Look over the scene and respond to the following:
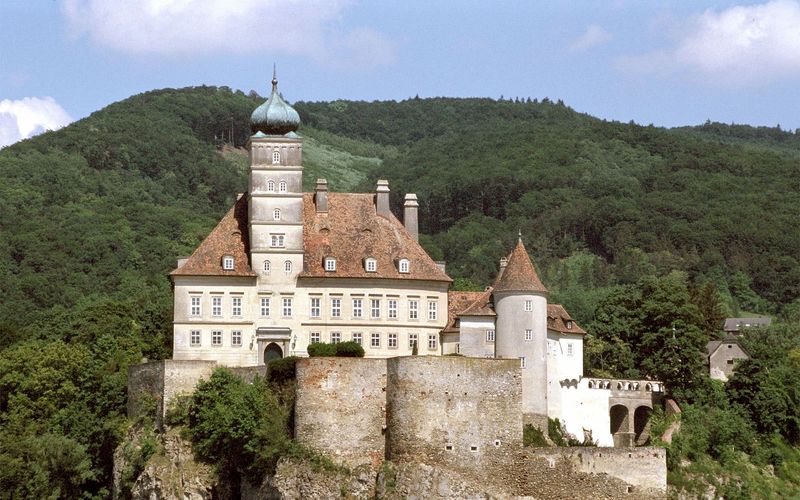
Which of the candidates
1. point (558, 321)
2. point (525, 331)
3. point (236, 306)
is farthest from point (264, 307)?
point (558, 321)

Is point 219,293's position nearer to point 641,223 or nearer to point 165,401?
point 165,401

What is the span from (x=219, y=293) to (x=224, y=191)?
4473 inches

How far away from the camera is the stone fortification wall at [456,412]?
6072 cm

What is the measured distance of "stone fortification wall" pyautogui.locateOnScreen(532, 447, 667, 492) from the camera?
205 feet

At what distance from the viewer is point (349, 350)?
69062mm

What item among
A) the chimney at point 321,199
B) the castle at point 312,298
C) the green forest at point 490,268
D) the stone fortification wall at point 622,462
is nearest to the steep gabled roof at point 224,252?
the castle at point 312,298

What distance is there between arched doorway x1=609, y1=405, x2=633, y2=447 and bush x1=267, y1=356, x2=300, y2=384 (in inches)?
655

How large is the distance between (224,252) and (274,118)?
6585mm

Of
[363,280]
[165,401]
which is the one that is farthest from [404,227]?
[165,401]

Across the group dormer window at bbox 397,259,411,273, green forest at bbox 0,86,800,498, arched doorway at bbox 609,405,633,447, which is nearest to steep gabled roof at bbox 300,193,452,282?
dormer window at bbox 397,259,411,273

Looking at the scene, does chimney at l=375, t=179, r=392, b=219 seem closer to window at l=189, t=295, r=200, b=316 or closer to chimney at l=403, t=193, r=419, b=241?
chimney at l=403, t=193, r=419, b=241

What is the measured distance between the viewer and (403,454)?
60.9 m

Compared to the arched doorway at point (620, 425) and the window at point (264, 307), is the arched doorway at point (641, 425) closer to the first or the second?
the arched doorway at point (620, 425)

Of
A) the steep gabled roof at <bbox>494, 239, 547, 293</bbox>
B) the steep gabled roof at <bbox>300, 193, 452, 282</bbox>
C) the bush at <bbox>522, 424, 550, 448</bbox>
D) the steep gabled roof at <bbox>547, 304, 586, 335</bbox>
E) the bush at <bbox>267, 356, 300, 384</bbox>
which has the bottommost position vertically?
the bush at <bbox>522, 424, 550, 448</bbox>
